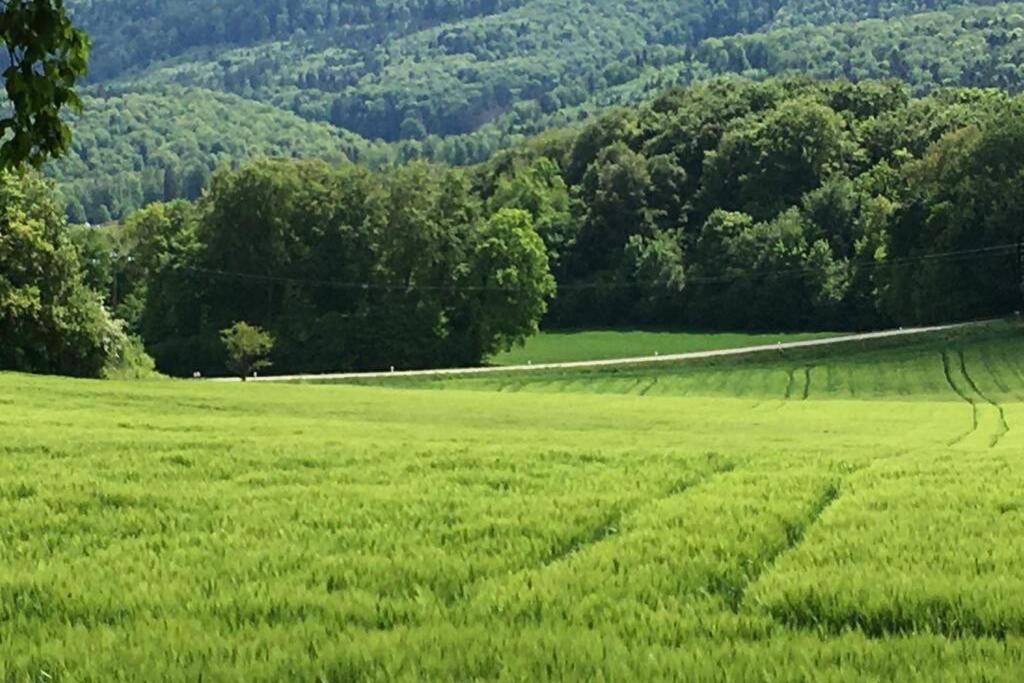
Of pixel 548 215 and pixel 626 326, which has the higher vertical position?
pixel 548 215

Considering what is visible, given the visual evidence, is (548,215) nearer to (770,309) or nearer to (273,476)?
(770,309)

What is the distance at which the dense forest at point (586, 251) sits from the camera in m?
98.5

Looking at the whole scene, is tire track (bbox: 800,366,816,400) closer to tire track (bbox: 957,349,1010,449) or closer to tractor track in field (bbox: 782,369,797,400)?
tractor track in field (bbox: 782,369,797,400)

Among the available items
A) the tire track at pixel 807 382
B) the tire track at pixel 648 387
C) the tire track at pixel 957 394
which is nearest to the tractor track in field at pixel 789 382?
the tire track at pixel 807 382

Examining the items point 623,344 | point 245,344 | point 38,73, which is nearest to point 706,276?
point 623,344

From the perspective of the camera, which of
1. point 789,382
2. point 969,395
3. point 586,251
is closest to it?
point 969,395

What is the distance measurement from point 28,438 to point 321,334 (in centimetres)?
8534

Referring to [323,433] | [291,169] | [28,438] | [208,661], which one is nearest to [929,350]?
[291,169]

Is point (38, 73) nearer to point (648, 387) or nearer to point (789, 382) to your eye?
point (648, 387)

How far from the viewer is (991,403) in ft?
190

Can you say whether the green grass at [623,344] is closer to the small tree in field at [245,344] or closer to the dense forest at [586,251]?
the dense forest at [586,251]

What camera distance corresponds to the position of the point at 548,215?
140 meters

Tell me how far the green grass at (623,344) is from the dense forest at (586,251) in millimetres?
2487

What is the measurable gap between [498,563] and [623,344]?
334 ft
